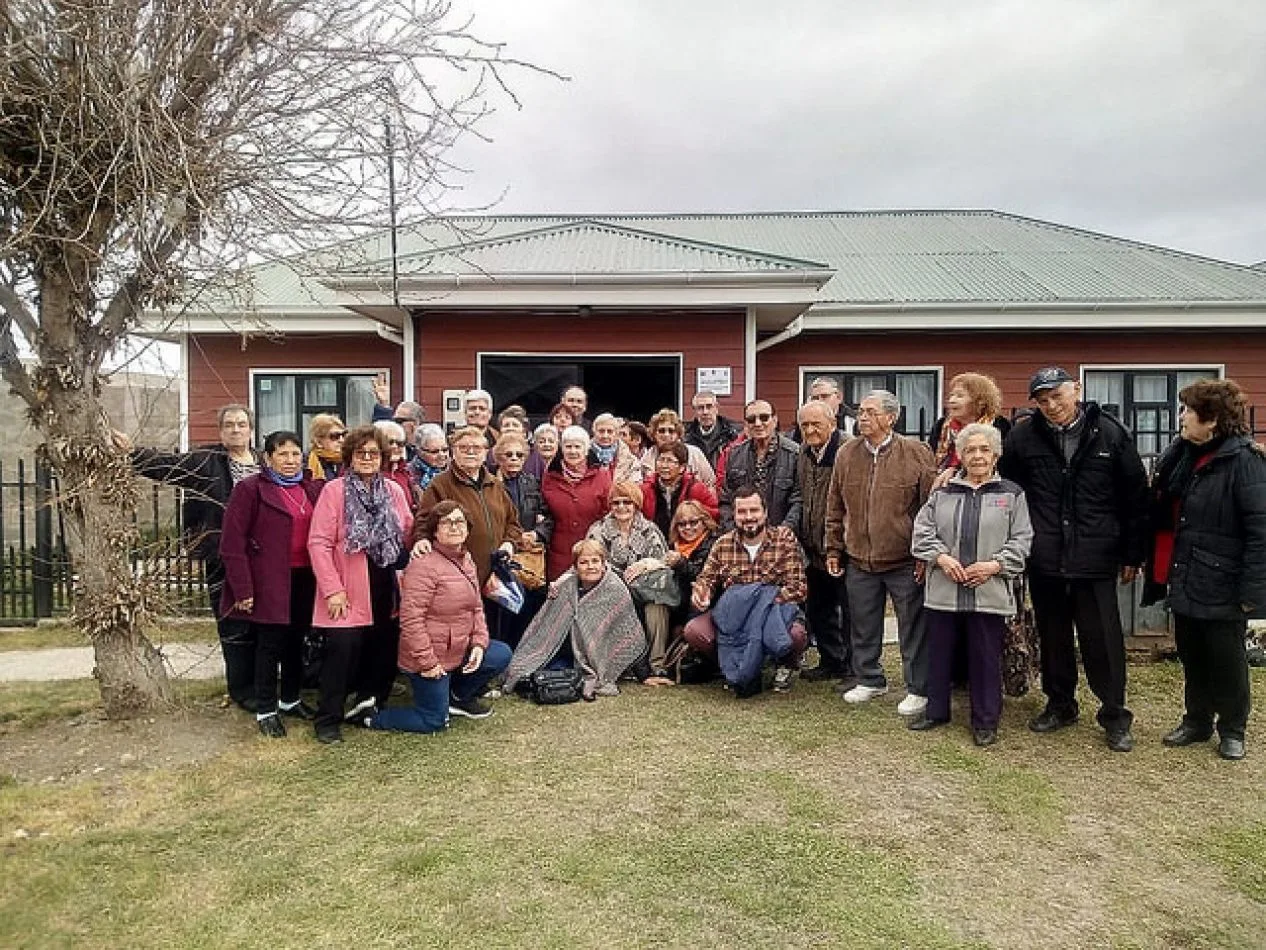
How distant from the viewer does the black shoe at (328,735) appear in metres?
4.46

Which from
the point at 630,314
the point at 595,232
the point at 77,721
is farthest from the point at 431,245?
the point at 77,721

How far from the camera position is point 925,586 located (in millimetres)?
4633

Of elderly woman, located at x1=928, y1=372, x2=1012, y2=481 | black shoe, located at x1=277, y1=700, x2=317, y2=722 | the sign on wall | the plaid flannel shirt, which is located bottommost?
black shoe, located at x1=277, y1=700, x2=317, y2=722

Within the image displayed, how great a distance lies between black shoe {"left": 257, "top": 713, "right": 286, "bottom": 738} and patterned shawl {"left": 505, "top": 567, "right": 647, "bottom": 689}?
1.32 meters

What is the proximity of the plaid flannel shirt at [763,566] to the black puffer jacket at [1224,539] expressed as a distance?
1.92 metres

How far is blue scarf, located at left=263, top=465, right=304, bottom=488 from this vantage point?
4.45 m

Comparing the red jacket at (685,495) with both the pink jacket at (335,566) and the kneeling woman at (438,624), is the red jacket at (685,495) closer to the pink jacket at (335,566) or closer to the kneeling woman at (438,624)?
the kneeling woman at (438,624)

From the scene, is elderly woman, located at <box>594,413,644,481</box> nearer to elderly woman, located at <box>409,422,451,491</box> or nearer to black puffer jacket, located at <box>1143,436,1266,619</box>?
elderly woman, located at <box>409,422,451,491</box>

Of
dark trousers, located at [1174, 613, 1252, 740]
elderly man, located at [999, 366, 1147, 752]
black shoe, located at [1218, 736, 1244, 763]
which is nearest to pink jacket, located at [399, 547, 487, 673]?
elderly man, located at [999, 366, 1147, 752]

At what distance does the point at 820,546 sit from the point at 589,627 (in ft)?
4.95

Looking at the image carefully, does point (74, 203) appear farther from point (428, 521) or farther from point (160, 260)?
point (428, 521)

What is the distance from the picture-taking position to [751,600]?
5.15 meters

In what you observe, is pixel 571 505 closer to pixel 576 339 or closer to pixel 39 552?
pixel 576 339

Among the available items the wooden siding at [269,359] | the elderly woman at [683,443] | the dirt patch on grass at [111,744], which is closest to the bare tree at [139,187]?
the dirt patch on grass at [111,744]
